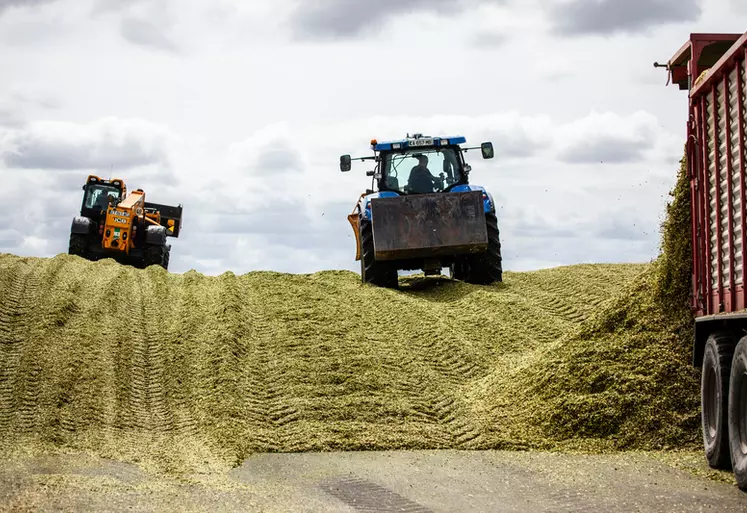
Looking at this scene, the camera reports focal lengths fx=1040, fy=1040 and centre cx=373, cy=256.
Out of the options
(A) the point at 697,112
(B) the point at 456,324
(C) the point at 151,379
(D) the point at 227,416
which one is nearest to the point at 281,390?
(D) the point at 227,416

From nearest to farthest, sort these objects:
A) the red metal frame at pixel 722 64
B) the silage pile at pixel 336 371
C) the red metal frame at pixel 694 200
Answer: the red metal frame at pixel 722 64
the red metal frame at pixel 694 200
the silage pile at pixel 336 371

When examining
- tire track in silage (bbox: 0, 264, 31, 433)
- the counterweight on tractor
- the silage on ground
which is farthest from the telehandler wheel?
the silage on ground

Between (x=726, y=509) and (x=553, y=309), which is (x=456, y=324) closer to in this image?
(x=553, y=309)

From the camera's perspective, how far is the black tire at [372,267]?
17750 mm

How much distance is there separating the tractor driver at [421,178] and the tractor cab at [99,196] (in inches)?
447

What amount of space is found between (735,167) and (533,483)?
262 cm

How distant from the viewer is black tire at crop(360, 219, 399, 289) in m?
17.8

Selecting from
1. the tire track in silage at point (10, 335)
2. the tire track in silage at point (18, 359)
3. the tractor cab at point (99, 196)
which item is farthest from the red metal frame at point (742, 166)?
the tractor cab at point (99, 196)

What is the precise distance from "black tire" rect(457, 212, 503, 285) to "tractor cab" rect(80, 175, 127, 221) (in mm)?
12433

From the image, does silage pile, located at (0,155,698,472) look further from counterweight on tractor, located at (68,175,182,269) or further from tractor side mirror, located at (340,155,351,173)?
counterweight on tractor, located at (68,175,182,269)

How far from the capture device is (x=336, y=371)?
11.3 meters

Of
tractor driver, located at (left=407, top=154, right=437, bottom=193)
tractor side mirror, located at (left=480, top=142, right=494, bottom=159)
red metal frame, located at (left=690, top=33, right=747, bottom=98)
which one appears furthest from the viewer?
tractor driver, located at (left=407, top=154, right=437, bottom=193)

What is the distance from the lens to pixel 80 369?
11469 mm

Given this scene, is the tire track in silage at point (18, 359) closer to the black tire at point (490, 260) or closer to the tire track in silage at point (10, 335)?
the tire track in silage at point (10, 335)
